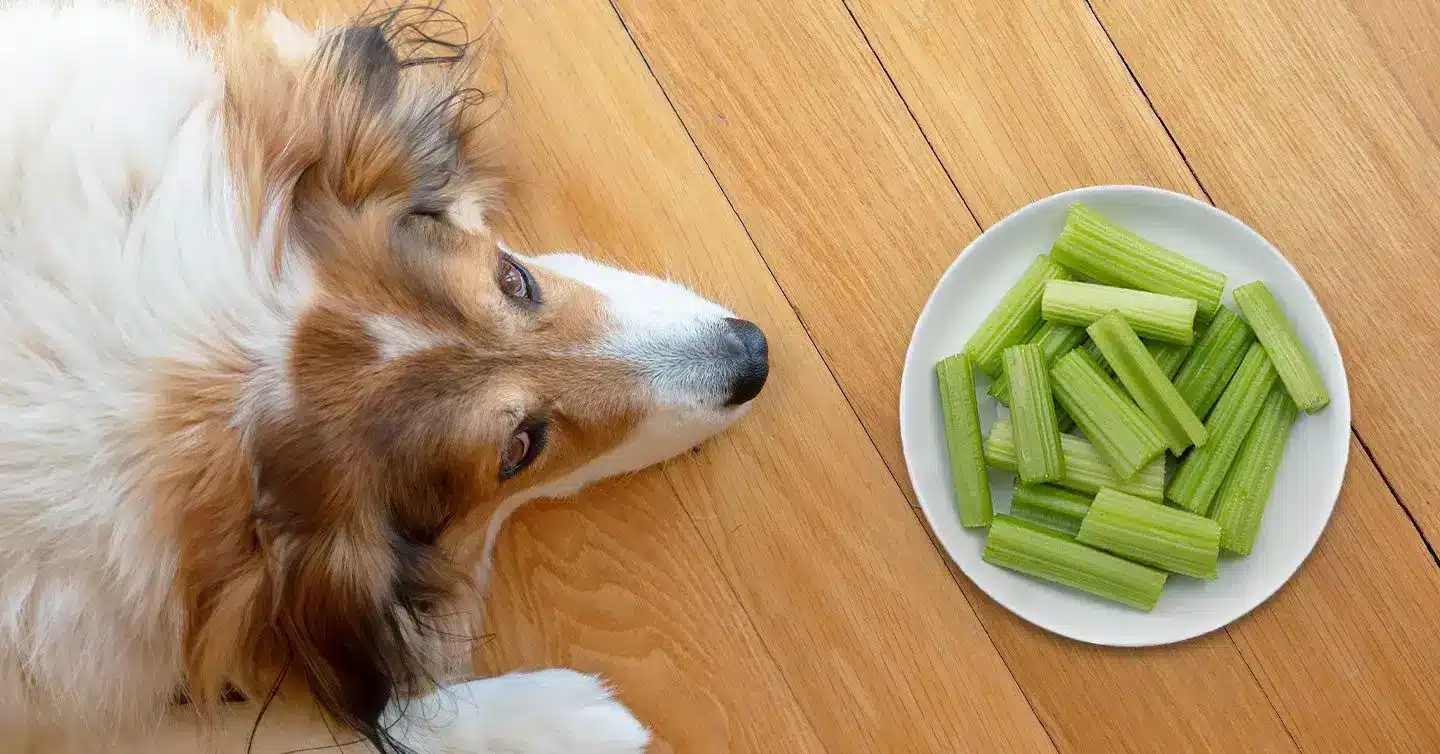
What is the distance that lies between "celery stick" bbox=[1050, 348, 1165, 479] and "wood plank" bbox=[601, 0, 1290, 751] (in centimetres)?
27

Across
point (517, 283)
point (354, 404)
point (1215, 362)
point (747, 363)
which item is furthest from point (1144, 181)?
point (354, 404)

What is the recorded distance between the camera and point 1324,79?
5.39ft

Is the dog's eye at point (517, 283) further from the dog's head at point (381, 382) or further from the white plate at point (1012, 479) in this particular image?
the white plate at point (1012, 479)

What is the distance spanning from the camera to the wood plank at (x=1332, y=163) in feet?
5.22

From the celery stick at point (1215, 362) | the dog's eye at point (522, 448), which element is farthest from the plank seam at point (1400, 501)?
the dog's eye at point (522, 448)

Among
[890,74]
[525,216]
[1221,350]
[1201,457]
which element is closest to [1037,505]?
[1201,457]

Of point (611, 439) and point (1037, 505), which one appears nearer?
point (611, 439)

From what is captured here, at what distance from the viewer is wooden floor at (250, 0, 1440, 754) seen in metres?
1.59

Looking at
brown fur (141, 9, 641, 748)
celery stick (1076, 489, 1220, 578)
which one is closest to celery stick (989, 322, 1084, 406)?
celery stick (1076, 489, 1220, 578)

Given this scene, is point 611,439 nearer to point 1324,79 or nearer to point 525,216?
point 525,216

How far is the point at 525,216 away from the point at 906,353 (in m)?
0.68

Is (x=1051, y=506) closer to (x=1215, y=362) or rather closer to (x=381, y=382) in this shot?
(x=1215, y=362)

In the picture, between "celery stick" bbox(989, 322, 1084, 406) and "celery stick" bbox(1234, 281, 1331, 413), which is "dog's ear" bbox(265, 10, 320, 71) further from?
"celery stick" bbox(1234, 281, 1331, 413)

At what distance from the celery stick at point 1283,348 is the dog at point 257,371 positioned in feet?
2.61
